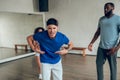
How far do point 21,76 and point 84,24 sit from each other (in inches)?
142

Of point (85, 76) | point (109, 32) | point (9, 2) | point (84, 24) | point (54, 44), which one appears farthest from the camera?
point (84, 24)

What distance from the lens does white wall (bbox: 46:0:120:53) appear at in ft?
22.6

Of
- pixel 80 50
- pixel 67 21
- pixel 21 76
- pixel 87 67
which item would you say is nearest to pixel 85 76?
pixel 87 67

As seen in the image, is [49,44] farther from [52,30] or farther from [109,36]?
[109,36]

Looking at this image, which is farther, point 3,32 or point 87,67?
point 3,32

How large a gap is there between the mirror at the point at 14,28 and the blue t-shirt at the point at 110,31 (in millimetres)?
4327

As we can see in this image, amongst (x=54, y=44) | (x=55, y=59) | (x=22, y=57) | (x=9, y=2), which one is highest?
(x=9, y=2)

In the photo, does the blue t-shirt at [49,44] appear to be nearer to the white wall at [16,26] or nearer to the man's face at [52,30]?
the man's face at [52,30]

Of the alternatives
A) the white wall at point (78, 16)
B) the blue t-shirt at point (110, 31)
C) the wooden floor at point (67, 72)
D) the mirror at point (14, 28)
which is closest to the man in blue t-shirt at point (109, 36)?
the blue t-shirt at point (110, 31)

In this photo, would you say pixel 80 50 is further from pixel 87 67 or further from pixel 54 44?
pixel 54 44

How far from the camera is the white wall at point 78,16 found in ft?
22.6

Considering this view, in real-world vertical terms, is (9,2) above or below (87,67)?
above

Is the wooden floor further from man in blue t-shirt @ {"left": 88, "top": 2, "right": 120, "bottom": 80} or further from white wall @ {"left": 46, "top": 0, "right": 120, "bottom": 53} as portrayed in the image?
white wall @ {"left": 46, "top": 0, "right": 120, "bottom": 53}

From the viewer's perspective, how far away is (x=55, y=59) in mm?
2570
